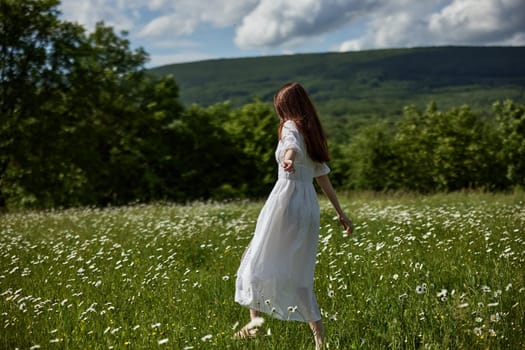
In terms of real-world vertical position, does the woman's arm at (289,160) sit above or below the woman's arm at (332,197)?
above

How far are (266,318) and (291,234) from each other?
101 cm

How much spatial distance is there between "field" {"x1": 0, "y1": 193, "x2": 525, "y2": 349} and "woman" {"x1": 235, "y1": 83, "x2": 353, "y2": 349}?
222 millimetres

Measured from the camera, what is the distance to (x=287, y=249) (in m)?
4.14

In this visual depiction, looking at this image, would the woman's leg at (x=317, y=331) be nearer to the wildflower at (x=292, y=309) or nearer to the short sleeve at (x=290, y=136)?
the wildflower at (x=292, y=309)

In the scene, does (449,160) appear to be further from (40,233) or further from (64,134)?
(40,233)

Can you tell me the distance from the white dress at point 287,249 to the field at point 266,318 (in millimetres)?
234

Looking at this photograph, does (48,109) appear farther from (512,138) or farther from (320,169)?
(512,138)

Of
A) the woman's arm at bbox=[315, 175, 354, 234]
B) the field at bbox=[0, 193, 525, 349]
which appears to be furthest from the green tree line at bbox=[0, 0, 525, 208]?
the woman's arm at bbox=[315, 175, 354, 234]

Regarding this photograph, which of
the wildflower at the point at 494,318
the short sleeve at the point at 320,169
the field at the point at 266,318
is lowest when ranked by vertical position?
the field at the point at 266,318

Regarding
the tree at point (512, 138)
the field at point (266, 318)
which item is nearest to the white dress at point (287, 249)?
the field at point (266, 318)

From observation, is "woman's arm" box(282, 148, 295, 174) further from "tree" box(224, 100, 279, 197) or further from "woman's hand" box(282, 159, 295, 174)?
"tree" box(224, 100, 279, 197)

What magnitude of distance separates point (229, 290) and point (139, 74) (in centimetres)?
3238

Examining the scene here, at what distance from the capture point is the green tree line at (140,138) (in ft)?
81.0

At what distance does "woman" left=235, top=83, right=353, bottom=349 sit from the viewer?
4098 mm
